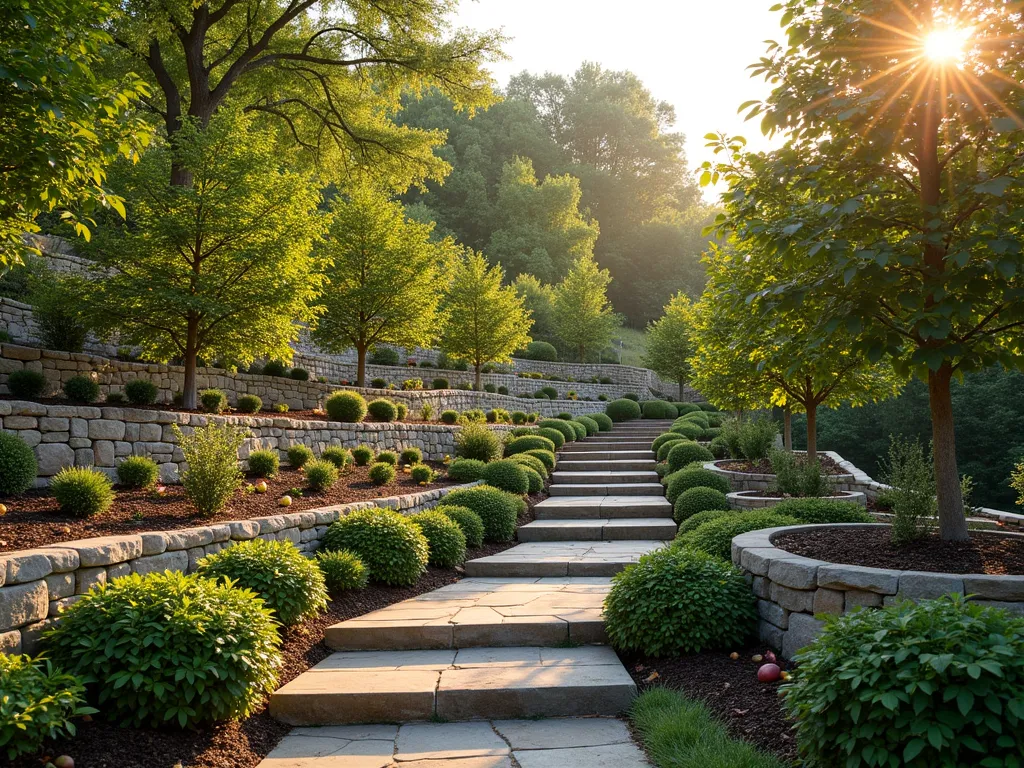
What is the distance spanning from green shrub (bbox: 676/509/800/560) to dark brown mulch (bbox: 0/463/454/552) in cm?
387

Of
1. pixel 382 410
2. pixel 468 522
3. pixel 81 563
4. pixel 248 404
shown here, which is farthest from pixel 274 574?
pixel 382 410

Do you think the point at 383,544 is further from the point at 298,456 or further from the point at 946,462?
the point at 946,462

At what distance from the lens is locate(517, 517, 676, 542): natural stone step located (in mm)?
8859

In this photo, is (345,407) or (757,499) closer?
(757,499)

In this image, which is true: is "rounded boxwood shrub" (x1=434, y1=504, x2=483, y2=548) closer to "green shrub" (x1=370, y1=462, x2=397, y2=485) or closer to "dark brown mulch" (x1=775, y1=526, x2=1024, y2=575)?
"green shrub" (x1=370, y1=462, x2=397, y2=485)

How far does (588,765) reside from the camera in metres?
3.41

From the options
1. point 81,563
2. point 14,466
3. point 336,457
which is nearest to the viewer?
point 81,563

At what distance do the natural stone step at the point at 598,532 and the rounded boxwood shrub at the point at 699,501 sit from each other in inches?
11.7

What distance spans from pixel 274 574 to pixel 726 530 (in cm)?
367

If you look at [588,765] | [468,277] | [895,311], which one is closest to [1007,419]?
[468,277]

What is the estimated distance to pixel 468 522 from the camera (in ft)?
26.2

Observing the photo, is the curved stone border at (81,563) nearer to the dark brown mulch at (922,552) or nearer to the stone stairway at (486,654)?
the stone stairway at (486,654)

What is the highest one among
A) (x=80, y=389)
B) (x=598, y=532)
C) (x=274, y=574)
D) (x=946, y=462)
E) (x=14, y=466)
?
(x=80, y=389)

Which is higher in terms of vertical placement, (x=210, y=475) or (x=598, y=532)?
(x=210, y=475)
